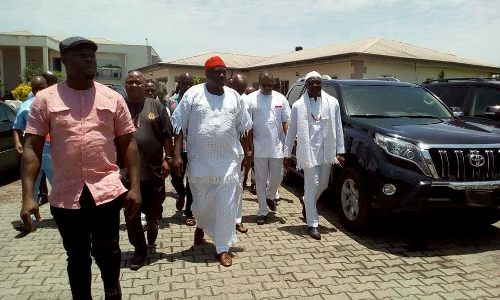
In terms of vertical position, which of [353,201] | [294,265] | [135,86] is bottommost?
[294,265]

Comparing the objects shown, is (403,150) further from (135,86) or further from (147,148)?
(135,86)

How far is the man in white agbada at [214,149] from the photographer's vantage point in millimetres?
4035

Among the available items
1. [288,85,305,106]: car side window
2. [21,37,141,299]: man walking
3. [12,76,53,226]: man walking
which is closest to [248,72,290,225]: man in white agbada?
[288,85,305,106]: car side window

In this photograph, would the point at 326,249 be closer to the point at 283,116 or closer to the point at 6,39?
the point at 283,116

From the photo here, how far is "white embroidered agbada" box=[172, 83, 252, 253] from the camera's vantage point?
4.03 metres

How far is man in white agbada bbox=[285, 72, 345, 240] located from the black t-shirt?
5.18 feet

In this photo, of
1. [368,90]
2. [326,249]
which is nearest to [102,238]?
[326,249]

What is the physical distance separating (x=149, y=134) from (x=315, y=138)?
1.91 m

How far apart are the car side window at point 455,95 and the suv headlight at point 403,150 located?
3637mm

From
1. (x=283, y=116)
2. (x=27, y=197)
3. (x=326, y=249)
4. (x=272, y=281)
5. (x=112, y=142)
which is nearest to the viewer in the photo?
(x=27, y=197)

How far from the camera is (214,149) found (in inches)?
159

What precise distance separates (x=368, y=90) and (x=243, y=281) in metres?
3.51

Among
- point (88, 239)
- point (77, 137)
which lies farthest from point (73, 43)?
point (88, 239)

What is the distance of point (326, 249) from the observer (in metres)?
4.47
